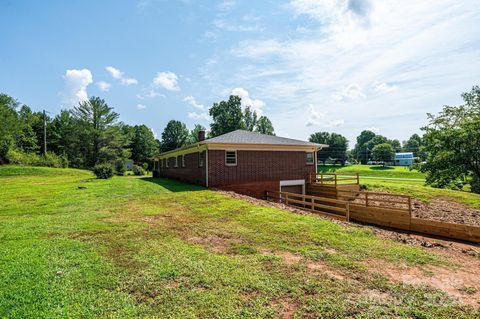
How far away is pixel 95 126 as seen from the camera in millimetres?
42906

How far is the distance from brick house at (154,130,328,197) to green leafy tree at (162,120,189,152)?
151ft

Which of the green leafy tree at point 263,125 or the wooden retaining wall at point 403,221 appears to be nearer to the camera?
the wooden retaining wall at point 403,221

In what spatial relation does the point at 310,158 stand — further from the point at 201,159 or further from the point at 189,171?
the point at 189,171

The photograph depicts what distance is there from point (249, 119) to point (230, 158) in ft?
132

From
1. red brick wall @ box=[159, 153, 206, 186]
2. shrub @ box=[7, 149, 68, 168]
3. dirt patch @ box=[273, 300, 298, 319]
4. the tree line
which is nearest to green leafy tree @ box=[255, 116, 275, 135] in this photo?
the tree line

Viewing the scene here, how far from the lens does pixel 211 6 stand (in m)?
11.8

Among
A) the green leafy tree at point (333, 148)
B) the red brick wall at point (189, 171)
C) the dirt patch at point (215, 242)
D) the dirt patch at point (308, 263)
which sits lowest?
the dirt patch at point (308, 263)

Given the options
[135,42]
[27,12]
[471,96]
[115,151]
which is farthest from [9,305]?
[115,151]

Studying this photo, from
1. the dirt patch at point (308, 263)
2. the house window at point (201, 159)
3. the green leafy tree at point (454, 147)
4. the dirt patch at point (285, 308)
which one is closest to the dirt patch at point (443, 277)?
the dirt patch at point (308, 263)

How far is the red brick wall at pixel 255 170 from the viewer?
15680 mm

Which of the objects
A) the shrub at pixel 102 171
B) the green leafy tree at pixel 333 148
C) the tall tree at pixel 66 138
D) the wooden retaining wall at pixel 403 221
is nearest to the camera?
the wooden retaining wall at pixel 403 221

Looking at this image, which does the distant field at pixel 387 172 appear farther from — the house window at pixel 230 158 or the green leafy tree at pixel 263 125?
the house window at pixel 230 158

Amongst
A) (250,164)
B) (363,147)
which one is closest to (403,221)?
(250,164)

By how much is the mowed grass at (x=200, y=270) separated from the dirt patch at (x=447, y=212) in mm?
7556
